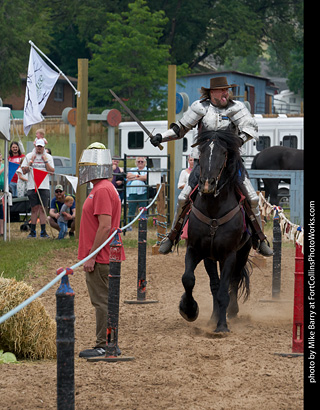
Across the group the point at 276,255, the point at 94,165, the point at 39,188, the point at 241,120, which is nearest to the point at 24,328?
the point at 94,165

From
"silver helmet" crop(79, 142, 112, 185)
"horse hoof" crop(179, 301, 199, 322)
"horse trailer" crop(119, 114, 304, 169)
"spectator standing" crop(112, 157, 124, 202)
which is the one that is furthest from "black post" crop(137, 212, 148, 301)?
"horse trailer" crop(119, 114, 304, 169)

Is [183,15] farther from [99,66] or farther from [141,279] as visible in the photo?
[141,279]

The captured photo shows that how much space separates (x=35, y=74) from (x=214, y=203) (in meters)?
9.59

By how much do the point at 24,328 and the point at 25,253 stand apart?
7091mm

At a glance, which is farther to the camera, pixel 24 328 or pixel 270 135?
pixel 270 135

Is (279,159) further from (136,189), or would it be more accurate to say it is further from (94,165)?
(94,165)

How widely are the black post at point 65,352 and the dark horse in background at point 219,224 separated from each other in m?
3.54

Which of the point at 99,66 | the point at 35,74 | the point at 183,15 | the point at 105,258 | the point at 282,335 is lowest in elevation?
the point at 282,335

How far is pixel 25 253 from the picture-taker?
45.8 ft

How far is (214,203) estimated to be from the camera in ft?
27.9

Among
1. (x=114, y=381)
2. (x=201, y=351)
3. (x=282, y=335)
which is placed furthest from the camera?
(x=282, y=335)

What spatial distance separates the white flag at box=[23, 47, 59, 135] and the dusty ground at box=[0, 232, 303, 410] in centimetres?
704

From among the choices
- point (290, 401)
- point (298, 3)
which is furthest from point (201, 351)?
point (298, 3)

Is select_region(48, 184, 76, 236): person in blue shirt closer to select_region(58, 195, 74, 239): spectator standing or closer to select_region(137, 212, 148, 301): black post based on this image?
select_region(58, 195, 74, 239): spectator standing
